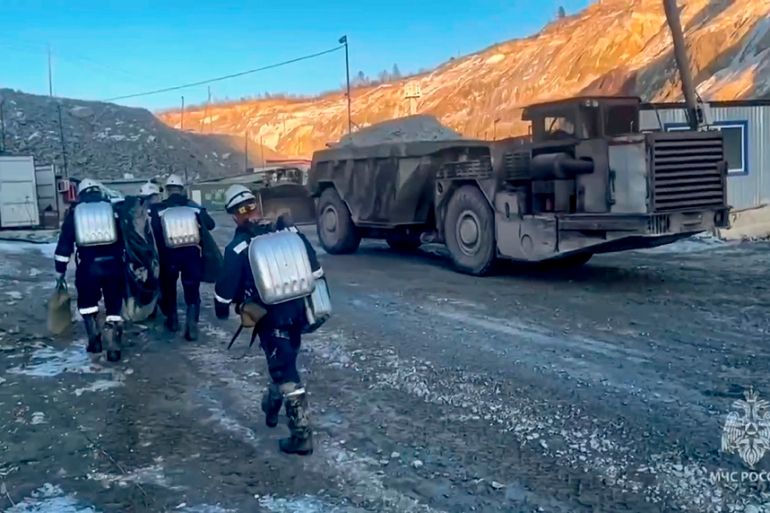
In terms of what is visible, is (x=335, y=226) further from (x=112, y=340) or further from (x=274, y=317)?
(x=274, y=317)

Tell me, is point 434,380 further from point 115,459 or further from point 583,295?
point 583,295

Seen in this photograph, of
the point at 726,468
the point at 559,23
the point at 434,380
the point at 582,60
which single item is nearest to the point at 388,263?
the point at 434,380

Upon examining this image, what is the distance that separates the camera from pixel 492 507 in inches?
170

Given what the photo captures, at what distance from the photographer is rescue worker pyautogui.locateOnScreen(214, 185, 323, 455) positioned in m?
5.12

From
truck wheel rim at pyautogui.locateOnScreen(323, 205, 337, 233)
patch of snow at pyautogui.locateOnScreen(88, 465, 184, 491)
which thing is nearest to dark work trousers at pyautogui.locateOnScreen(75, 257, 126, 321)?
patch of snow at pyautogui.locateOnScreen(88, 465, 184, 491)

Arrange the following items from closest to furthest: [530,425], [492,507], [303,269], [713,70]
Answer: [492,507] → [303,269] → [530,425] → [713,70]

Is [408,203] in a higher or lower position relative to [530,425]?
higher

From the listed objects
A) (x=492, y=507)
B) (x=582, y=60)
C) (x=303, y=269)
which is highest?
(x=582, y=60)

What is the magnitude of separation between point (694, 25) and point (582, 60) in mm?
11626

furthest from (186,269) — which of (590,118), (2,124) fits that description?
(2,124)

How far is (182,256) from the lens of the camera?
8422 millimetres

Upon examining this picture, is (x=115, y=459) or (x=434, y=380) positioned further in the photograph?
(x=434, y=380)

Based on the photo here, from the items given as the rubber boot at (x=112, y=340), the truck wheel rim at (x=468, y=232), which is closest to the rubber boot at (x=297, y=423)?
the rubber boot at (x=112, y=340)

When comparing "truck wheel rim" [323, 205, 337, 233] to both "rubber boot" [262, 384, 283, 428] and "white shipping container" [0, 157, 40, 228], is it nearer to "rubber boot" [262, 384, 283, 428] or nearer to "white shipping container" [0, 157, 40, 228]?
"rubber boot" [262, 384, 283, 428]
